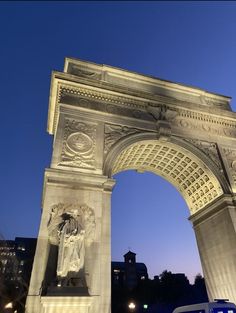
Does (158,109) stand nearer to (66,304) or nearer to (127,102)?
(127,102)

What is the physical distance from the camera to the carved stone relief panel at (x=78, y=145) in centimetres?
1288

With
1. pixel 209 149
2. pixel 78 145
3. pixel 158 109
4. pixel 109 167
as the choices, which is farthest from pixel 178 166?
pixel 78 145

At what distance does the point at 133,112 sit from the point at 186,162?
4.52 m

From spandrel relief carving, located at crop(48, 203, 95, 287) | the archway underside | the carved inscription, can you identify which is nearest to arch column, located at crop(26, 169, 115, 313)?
spandrel relief carving, located at crop(48, 203, 95, 287)

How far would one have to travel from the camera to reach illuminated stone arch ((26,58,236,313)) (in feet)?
31.9

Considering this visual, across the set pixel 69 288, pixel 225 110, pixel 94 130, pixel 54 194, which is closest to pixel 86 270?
pixel 69 288

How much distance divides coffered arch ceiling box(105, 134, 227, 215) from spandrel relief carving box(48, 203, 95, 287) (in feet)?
12.6

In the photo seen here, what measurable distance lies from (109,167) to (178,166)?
5.80m

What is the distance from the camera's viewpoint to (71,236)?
997 centimetres

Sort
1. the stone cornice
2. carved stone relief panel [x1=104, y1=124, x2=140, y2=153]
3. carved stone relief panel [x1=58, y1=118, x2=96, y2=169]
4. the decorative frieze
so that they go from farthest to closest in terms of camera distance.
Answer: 1. the decorative frieze
2. the stone cornice
3. carved stone relief panel [x1=104, y1=124, x2=140, y2=153]
4. carved stone relief panel [x1=58, y1=118, x2=96, y2=169]

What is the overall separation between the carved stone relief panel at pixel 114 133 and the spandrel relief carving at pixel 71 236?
3.97 metres

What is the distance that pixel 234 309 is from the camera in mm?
8000

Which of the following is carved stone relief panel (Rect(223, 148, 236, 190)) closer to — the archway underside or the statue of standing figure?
the archway underside

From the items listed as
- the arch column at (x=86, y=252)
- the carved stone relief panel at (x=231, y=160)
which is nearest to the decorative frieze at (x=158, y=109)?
the carved stone relief panel at (x=231, y=160)
